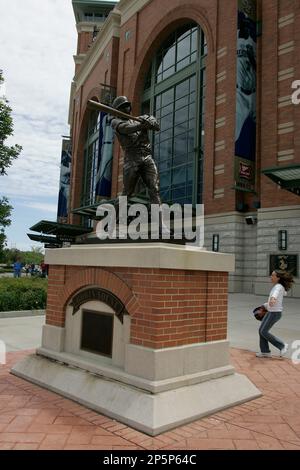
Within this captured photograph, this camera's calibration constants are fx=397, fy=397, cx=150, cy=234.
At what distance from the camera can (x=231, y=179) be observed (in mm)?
20078

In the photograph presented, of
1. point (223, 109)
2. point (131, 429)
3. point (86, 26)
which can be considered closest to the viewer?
point (131, 429)

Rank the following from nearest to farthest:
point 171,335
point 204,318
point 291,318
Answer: point 171,335 < point 204,318 < point 291,318

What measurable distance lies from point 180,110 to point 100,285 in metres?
22.4

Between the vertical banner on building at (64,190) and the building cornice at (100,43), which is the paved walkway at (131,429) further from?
the vertical banner on building at (64,190)

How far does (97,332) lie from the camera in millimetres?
5371

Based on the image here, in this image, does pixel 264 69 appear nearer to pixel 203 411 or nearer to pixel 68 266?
pixel 68 266

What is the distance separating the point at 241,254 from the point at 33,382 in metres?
15.5

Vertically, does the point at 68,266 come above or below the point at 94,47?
below

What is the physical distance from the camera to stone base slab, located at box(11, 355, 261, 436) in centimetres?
407

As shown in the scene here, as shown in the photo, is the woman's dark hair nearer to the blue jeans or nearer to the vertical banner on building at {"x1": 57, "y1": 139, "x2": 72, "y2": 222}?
the blue jeans

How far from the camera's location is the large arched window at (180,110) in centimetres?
2364

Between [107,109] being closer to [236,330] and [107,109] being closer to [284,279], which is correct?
[284,279]

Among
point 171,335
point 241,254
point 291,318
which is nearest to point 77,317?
point 171,335

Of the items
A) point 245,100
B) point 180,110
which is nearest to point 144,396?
point 245,100
